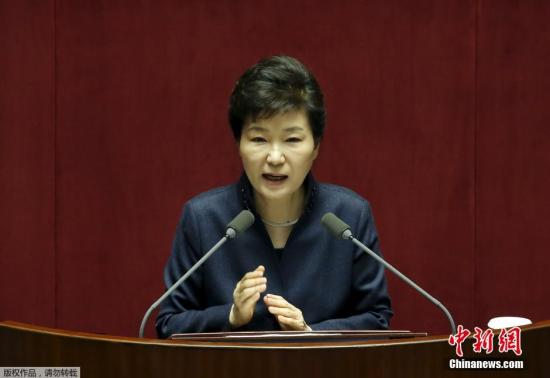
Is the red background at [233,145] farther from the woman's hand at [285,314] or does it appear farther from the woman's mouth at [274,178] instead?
the woman's hand at [285,314]

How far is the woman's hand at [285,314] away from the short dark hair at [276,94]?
30 cm

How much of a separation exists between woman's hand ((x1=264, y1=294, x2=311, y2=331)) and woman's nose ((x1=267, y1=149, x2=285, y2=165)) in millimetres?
231

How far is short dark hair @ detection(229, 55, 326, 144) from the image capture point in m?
1.32

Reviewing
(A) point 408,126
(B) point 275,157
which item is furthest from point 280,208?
(A) point 408,126

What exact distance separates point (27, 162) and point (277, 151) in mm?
933

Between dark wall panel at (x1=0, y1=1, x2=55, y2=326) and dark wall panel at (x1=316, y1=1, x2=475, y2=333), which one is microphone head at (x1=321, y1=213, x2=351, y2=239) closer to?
dark wall panel at (x1=316, y1=1, x2=475, y2=333)

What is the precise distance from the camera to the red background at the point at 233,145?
2.00 metres

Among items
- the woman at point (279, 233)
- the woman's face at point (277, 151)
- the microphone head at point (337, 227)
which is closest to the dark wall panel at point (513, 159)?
the woman at point (279, 233)

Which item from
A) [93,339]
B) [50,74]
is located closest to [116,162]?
[50,74]

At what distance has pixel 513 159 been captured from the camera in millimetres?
2043

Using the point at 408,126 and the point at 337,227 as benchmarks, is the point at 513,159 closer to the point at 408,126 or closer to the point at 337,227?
the point at 408,126

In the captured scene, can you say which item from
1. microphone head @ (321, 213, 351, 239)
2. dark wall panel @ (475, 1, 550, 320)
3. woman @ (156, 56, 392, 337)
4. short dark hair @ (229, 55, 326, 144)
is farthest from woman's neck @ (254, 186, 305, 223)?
dark wall panel @ (475, 1, 550, 320)

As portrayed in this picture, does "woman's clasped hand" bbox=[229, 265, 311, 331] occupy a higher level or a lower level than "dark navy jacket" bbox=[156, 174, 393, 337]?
lower

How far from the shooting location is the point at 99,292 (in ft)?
6.78
